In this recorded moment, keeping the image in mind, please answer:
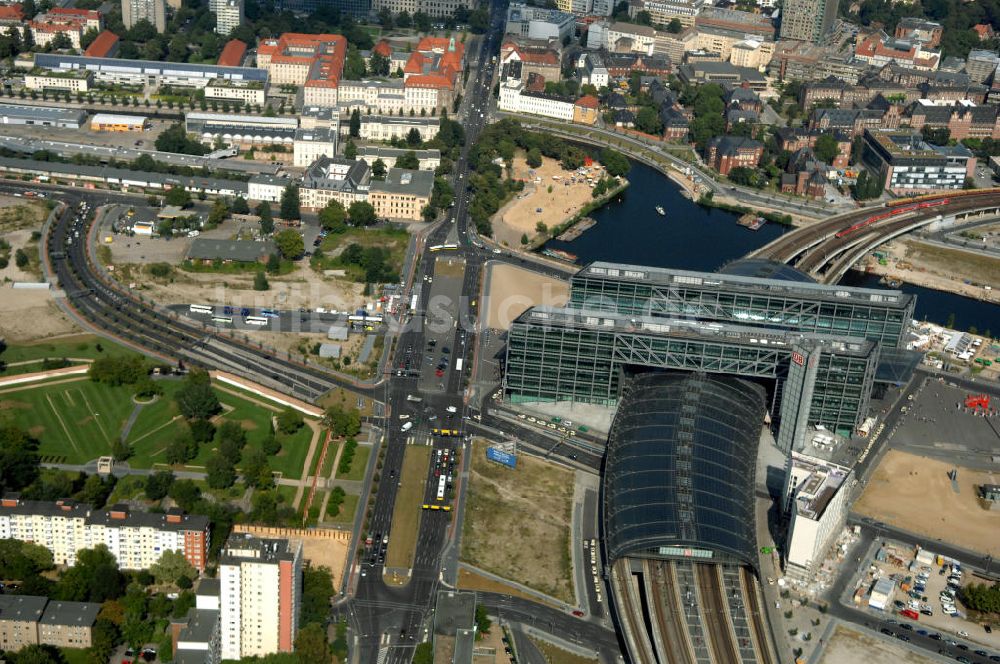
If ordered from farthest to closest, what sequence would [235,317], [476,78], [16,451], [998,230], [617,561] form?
[476,78] < [998,230] < [235,317] < [16,451] < [617,561]

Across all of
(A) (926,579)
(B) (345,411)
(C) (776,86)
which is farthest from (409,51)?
(A) (926,579)

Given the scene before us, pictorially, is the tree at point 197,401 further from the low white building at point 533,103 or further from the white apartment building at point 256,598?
the low white building at point 533,103

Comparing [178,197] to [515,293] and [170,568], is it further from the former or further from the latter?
[170,568]

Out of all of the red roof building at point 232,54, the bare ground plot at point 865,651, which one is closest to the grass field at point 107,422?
the bare ground plot at point 865,651

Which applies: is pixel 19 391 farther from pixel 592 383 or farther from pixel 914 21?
pixel 914 21

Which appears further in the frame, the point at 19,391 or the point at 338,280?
the point at 338,280

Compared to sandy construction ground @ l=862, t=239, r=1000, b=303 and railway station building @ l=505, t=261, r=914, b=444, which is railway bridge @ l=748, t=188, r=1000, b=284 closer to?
sandy construction ground @ l=862, t=239, r=1000, b=303

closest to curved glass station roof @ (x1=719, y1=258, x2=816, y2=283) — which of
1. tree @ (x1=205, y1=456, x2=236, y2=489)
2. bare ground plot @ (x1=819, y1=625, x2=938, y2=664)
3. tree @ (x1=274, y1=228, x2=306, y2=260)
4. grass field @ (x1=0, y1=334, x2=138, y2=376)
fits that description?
bare ground plot @ (x1=819, y1=625, x2=938, y2=664)

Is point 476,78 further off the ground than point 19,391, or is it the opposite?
point 476,78
